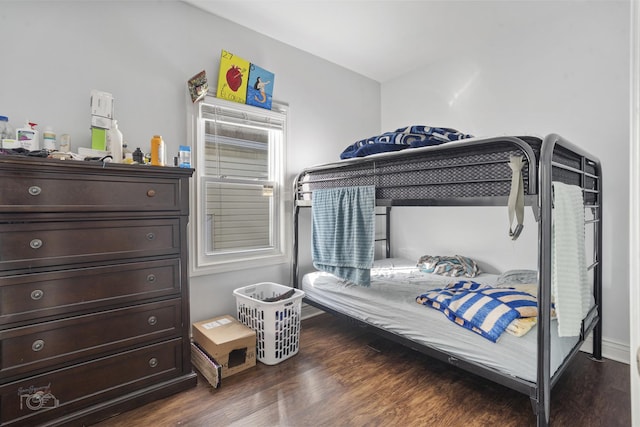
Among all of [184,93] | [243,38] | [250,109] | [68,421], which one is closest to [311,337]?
[68,421]

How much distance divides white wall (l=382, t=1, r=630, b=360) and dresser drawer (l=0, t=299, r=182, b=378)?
2.58 metres

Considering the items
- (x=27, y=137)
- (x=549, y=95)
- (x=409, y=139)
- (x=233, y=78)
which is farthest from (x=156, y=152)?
(x=549, y=95)

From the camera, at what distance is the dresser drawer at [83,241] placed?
1481mm

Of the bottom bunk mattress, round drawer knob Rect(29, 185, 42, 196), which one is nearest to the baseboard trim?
the bottom bunk mattress

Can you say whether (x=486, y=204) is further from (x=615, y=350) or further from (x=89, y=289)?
(x=89, y=289)

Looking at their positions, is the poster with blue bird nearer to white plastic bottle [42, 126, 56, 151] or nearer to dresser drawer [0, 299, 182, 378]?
white plastic bottle [42, 126, 56, 151]

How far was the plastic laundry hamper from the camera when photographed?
7.32ft

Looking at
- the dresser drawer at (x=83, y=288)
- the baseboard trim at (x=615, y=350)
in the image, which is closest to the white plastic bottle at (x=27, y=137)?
the dresser drawer at (x=83, y=288)

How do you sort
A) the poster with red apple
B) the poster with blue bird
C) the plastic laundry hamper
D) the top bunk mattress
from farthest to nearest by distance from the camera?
1. the poster with blue bird
2. the poster with red apple
3. the plastic laundry hamper
4. the top bunk mattress

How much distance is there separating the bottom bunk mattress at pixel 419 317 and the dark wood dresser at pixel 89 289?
1135 millimetres

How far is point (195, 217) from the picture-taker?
2502mm

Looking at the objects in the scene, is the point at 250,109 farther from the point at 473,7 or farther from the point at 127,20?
the point at 473,7

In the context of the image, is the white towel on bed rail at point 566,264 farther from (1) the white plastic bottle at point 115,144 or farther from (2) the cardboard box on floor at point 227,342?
(1) the white plastic bottle at point 115,144

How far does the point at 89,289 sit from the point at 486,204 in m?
2.07
